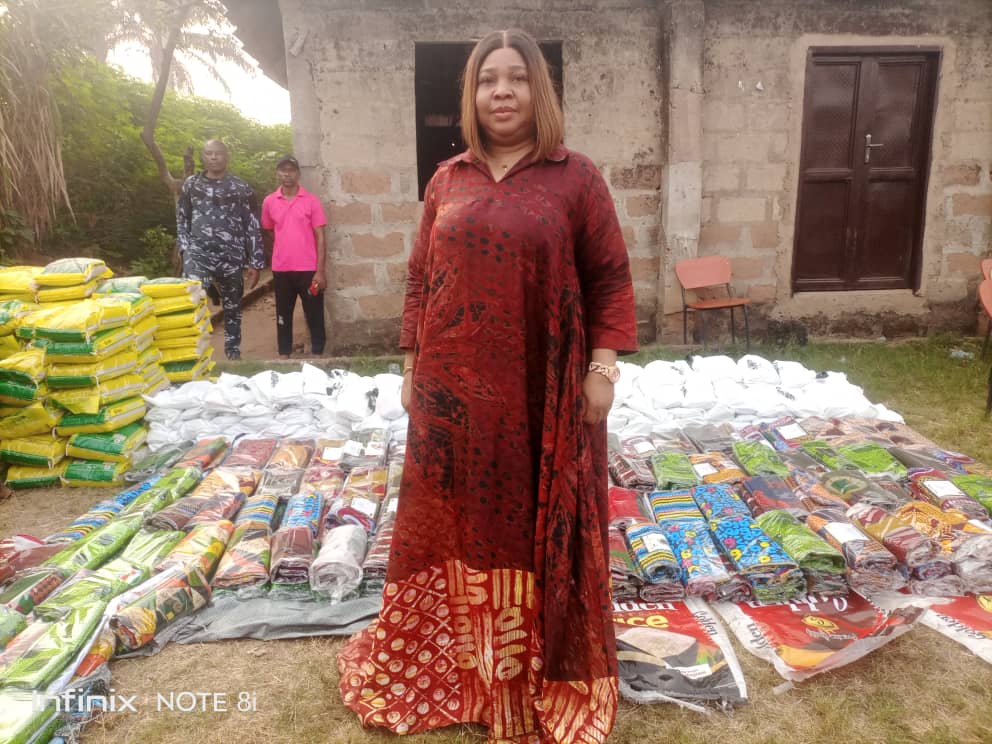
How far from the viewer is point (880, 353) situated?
6.05 meters

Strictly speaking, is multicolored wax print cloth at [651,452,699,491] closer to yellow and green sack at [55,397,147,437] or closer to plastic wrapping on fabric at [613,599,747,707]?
plastic wrapping on fabric at [613,599,747,707]

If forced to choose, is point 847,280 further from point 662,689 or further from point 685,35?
point 662,689

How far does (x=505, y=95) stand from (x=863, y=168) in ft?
18.9

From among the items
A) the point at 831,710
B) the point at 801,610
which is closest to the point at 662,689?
the point at 831,710

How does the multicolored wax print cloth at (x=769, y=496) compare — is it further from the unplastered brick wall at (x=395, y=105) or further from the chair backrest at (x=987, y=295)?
the unplastered brick wall at (x=395, y=105)

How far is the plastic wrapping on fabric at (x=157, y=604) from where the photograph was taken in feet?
7.89

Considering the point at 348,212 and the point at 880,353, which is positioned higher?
the point at 348,212

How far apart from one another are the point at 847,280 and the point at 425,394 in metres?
5.84

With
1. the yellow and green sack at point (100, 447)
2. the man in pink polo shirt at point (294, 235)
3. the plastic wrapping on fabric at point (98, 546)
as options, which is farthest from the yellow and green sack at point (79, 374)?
the man in pink polo shirt at point (294, 235)

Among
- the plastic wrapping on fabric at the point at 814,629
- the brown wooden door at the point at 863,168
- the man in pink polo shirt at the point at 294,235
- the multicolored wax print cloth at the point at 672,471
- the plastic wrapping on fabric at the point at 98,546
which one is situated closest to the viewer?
the plastic wrapping on fabric at the point at 814,629

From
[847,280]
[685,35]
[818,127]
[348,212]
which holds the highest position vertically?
[685,35]

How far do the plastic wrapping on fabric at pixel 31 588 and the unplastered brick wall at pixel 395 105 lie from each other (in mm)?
3858

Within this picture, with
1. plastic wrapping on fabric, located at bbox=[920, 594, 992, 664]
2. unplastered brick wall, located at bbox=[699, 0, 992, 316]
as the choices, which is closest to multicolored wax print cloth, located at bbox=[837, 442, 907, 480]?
plastic wrapping on fabric, located at bbox=[920, 594, 992, 664]

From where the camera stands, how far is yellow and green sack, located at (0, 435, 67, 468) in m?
3.82
